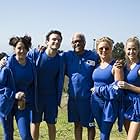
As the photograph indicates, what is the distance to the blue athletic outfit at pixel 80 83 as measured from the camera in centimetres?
820

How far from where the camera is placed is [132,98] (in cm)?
741

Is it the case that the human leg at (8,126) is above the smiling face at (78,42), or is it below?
below

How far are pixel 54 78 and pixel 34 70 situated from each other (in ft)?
2.34

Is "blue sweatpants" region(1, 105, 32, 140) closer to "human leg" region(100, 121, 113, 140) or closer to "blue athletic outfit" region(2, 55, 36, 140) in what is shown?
"blue athletic outfit" region(2, 55, 36, 140)

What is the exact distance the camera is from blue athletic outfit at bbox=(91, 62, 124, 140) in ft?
24.5

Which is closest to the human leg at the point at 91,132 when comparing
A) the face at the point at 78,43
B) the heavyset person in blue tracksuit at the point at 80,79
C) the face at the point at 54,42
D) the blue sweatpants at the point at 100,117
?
the heavyset person in blue tracksuit at the point at 80,79

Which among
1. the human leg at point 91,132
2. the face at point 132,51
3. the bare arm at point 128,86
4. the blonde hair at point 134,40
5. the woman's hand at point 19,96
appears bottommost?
the human leg at point 91,132

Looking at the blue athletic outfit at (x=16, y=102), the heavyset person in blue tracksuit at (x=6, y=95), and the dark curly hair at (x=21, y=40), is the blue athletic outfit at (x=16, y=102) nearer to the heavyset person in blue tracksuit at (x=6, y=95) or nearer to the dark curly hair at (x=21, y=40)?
the heavyset person in blue tracksuit at (x=6, y=95)

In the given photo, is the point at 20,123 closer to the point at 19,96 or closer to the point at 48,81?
the point at 19,96

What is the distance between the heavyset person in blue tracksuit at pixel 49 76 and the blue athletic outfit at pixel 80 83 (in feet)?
0.57

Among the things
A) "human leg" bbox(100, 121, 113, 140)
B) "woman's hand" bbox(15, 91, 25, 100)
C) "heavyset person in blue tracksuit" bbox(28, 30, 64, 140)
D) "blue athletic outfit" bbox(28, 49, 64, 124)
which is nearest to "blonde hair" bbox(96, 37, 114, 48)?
"heavyset person in blue tracksuit" bbox(28, 30, 64, 140)

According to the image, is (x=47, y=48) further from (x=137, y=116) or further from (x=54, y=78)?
A: (x=137, y=116)

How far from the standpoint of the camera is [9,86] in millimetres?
7445

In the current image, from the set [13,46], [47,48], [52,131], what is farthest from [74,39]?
[52,131]
